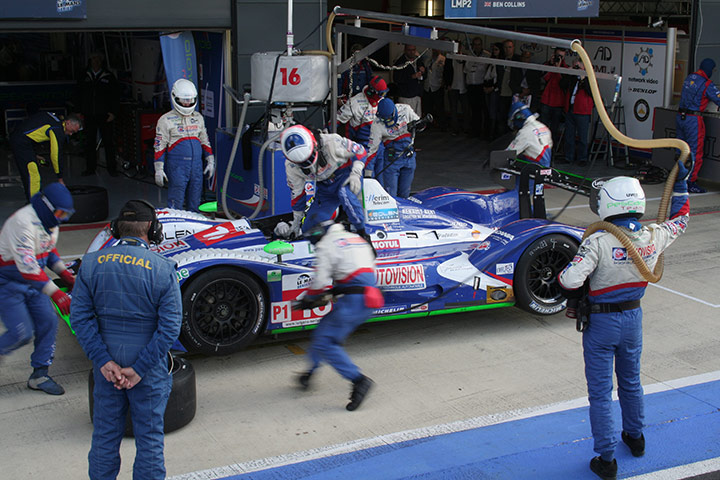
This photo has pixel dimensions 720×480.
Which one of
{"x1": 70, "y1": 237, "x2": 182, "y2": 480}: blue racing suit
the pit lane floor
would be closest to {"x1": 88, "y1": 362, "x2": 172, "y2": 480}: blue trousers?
{"x1": 70, "y1": 237, "x2": 182, "y2": 480}: blue racing suit

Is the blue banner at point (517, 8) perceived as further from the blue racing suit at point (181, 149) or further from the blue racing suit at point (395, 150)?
the blue racing suit at point (181, 149)

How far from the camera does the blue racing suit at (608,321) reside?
506cm

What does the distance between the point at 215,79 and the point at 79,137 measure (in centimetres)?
491

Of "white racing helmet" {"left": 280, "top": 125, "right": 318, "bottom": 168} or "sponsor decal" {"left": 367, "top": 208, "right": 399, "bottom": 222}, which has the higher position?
"white racing helmet" {"left": 280, "top": 125, "right": 318, "bottom": 168}

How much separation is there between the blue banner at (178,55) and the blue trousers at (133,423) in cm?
772

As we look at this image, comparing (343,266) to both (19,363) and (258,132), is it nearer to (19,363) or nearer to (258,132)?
(19,363)

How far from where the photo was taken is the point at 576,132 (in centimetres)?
1603

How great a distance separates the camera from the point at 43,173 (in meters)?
14.4

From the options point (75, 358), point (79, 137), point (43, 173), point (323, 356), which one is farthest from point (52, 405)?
point (79, 137)

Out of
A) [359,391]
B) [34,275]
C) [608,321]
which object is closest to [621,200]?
[608,321]

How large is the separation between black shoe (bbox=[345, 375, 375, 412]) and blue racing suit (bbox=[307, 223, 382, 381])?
54mm

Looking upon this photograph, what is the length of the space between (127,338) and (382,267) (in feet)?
10.1

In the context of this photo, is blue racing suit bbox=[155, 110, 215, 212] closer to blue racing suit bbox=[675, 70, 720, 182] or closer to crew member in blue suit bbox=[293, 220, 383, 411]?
crew member in blue suit bbox=[293, 220, 383, 411]

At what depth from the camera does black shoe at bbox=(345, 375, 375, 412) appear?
5984 mm
